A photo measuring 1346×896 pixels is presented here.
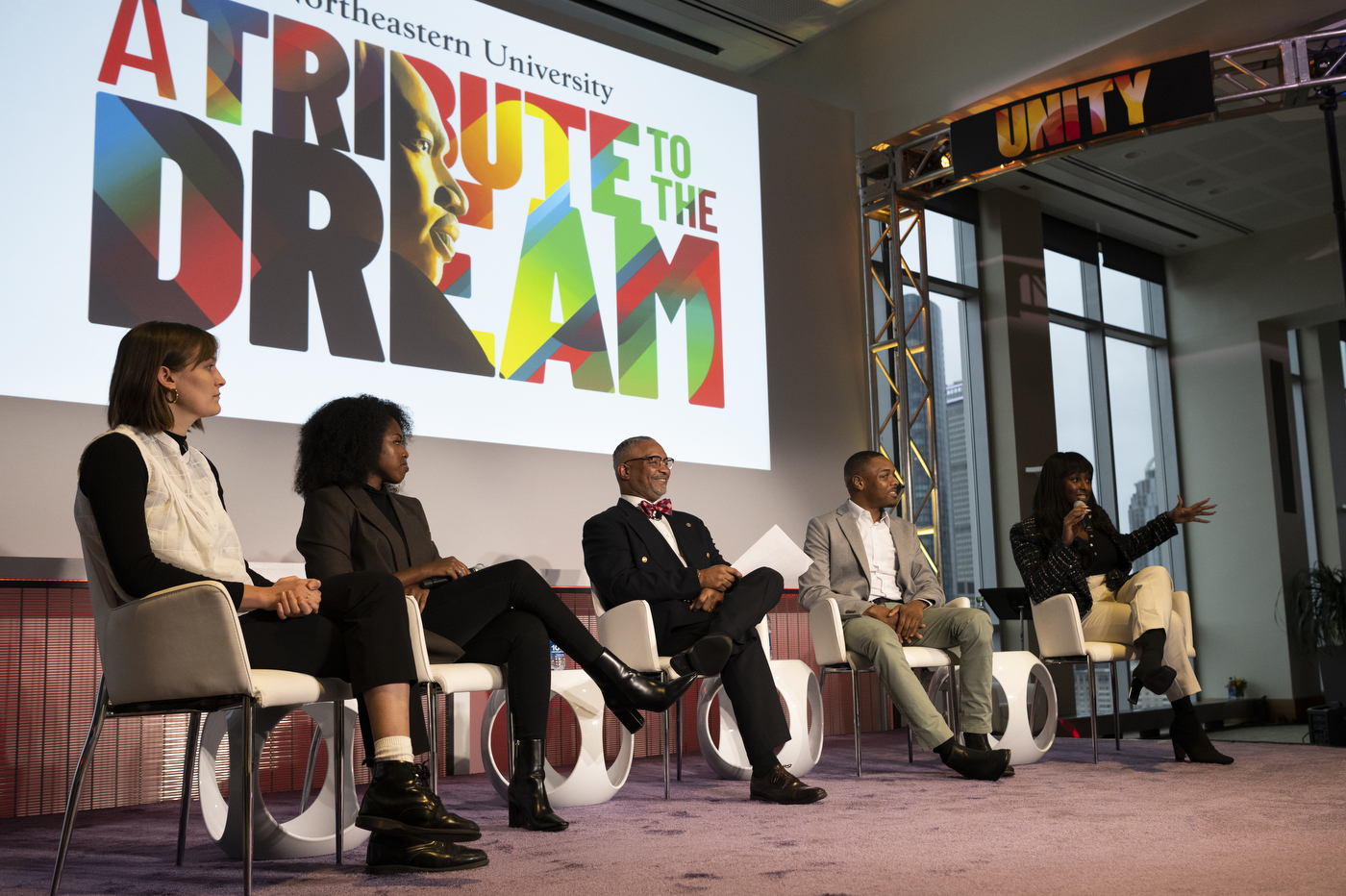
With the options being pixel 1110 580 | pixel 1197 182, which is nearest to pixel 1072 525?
pixel 1110 580

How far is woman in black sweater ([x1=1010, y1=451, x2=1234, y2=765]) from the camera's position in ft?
12.8

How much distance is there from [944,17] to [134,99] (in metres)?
4.40

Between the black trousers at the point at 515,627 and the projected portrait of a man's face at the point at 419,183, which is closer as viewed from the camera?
the black trousers at the point at 515,627

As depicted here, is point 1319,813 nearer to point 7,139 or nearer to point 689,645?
point 689,645

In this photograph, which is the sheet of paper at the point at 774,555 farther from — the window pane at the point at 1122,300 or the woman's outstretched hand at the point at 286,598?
the window pane at the point at 1122,300

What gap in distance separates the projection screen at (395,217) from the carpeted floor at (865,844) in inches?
67.4

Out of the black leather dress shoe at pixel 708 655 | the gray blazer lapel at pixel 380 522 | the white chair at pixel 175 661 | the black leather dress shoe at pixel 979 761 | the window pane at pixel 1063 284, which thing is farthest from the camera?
the window pane at pixel 1063 284

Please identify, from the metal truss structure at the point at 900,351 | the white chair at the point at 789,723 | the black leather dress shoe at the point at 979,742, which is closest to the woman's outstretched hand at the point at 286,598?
the white chair at the point at 789,723

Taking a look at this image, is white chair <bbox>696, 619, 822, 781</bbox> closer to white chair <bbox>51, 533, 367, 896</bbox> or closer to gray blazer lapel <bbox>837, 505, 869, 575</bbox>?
gray blazer lapel <bbox>837, 505, 869, 575</bbox>

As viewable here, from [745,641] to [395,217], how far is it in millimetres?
2431

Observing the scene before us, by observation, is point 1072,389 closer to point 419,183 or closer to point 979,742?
point 979,742

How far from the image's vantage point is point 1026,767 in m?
3.94

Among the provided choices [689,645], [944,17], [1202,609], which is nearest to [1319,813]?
[689,645]

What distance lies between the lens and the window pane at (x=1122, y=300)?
871cm
